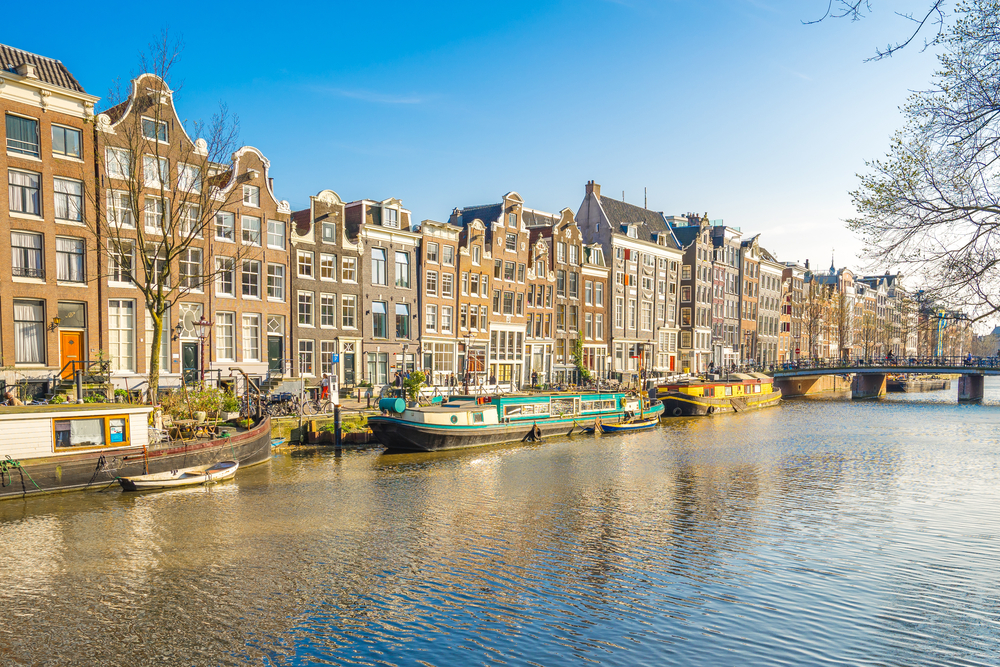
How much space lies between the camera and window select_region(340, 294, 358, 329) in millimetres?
52438

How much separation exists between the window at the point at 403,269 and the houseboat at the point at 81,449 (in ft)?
93.5

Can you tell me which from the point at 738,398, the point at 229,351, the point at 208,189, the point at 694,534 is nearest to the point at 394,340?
the point at 229,351

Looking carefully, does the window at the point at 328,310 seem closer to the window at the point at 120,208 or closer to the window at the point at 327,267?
the window at the point at 327,267

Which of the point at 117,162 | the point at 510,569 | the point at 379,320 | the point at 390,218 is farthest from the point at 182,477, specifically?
the point at 390,218

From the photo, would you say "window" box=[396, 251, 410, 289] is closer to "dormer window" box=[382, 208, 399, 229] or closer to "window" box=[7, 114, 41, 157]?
"dormer window" box=[382, 208, 399, 229]

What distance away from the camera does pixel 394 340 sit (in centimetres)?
5575

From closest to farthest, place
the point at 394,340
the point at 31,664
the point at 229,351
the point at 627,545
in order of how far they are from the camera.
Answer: the point at 31,664 → the point at 627,545 → the point at 229,351 → the point at 394,340

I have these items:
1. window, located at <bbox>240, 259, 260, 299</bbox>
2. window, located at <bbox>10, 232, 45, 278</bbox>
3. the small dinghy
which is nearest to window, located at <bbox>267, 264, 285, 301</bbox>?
window, located at <bbox>240, 259, 260, 299</bbox>

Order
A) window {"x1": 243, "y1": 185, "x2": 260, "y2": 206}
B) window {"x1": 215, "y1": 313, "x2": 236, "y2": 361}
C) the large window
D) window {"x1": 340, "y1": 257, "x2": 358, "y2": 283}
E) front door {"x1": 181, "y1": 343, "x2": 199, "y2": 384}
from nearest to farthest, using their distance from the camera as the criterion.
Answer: the large window < front door {"x1": 181, "y1": 343, "x2": 199, "y2": 384} < window {"x1": 215, "y1": 313, "x2": 236, "y2": 361} < window {"x1": 243, "y1": 185, "x2": 260, "y2": 206} < window {"x1": 340, "y1": 257, "x2": 358, "y2": 283}

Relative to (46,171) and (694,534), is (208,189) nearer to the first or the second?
(46,171)

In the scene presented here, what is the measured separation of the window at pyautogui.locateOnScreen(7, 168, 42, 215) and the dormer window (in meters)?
23.1

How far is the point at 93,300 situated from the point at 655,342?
64.3m

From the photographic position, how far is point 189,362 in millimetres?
43250

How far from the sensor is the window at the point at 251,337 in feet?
152
